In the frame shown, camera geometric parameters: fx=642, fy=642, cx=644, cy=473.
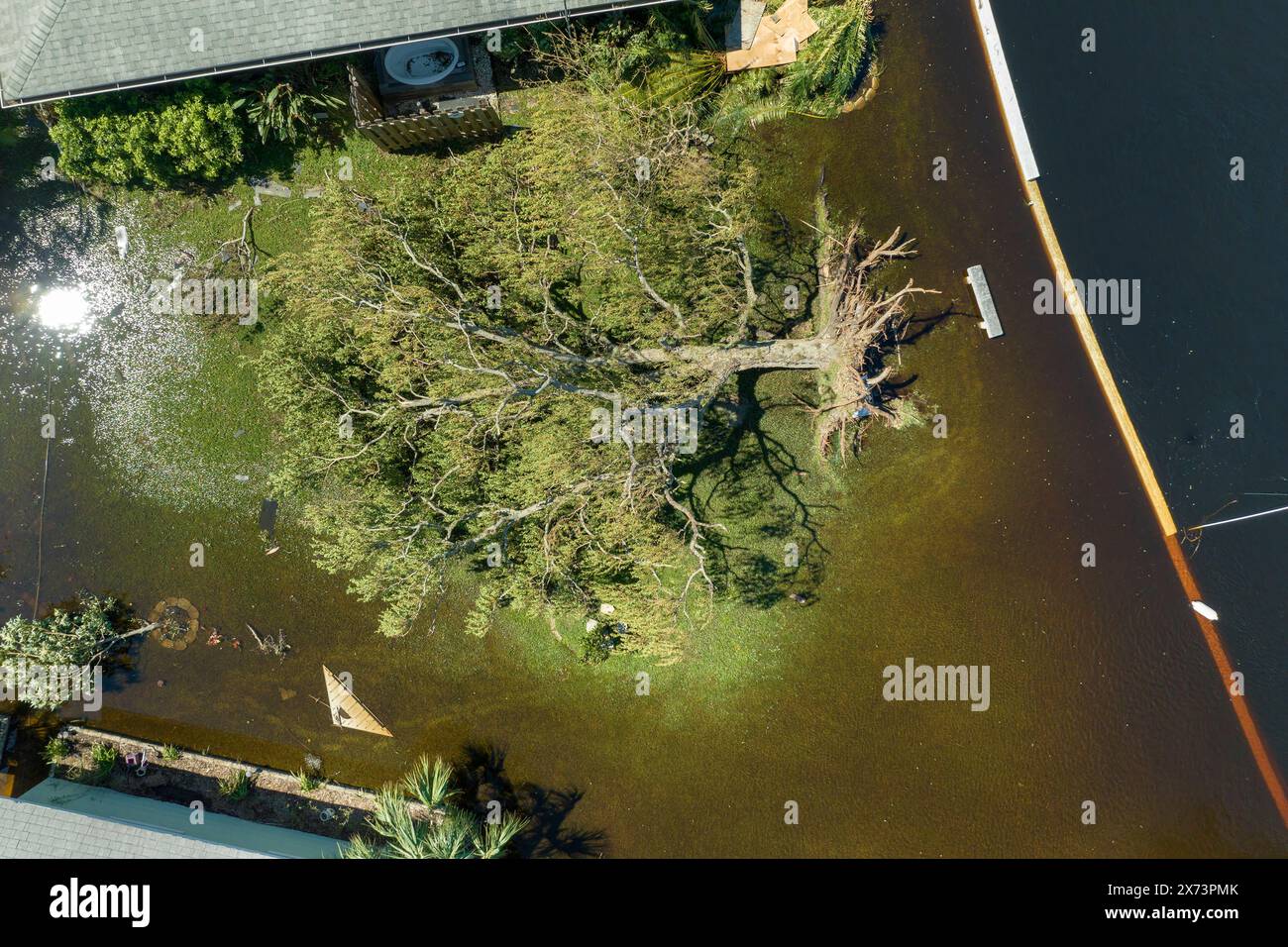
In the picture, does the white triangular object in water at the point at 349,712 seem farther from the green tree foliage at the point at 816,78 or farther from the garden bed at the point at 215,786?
the green tree foliage at the point at 816,78

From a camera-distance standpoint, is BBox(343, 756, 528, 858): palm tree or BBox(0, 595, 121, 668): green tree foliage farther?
BBox(0, 595, 121, 668): green tree foliage

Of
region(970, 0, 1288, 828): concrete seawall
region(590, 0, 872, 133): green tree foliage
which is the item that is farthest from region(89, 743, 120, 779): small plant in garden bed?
region(970, 0, 1288, 828): concrete seawall

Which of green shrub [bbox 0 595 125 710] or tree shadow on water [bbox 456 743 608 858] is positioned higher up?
green shrub [bbox 0 595 125 710]

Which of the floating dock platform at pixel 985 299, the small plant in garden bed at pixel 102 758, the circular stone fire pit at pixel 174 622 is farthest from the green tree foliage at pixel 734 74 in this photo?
the small plant in garden bed at pixel 102 758

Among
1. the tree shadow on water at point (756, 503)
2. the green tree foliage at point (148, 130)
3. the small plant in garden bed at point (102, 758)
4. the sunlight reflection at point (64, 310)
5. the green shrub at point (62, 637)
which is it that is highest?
the green tree foliage at point (148, 130)

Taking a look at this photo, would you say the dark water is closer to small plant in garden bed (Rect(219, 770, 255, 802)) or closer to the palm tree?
the palm tree

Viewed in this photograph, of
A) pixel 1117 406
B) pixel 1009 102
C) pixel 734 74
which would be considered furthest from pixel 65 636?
pixel 1009 102

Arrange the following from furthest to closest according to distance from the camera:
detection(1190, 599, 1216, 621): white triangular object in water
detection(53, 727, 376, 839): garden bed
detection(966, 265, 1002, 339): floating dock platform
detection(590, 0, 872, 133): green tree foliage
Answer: detection(53, 727, 376, 839): garden bed
detection(966, 265, 1002, 339): floating dock platform
detection(1190, 599, 1216, 621): white triangular object in water
detection(590, 0, 872, 133): green tree foliage
